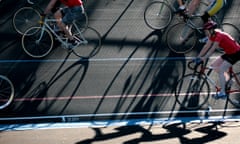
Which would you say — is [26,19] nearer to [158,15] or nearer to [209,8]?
[158,15]

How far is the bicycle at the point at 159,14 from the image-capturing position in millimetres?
11828

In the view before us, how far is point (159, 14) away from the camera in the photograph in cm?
1202

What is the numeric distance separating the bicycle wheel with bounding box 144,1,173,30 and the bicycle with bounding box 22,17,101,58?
5.99 feet

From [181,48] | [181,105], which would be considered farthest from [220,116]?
[181,48]

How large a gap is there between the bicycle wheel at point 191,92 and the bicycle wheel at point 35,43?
3970 millimetres

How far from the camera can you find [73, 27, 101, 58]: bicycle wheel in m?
11.0

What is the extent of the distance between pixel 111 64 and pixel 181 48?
2178mm

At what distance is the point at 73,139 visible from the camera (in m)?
8.24

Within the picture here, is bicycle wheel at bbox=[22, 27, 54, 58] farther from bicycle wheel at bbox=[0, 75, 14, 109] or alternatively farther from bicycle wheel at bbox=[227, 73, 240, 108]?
bicycle wheel at bbox=[227, 73, 240, 108]

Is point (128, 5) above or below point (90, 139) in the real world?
above

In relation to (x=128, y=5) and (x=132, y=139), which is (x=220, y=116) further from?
(x=128, y=5)

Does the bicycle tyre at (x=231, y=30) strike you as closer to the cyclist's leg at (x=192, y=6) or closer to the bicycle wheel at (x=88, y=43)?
the cyclist's leg at (x=192, y=6)

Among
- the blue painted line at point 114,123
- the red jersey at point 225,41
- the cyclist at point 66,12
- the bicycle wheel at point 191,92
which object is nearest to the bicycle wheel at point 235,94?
the blue painted line at point 114,123

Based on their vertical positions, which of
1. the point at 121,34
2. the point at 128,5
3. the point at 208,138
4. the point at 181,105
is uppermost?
the point at 128,5
